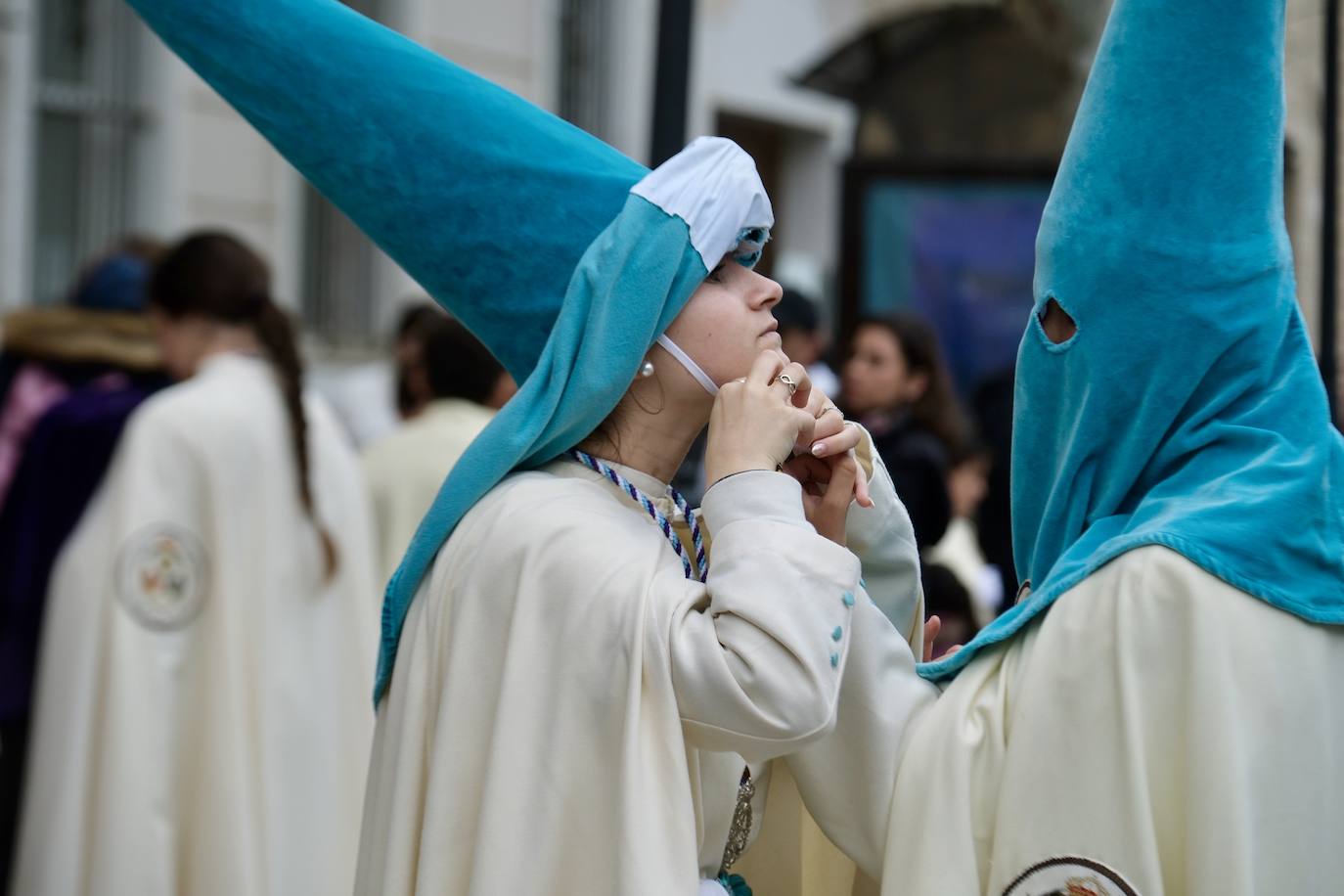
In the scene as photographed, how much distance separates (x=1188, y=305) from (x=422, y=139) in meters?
1.00

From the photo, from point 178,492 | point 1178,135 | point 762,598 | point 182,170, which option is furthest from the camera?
point 182,170

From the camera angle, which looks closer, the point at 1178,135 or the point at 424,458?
the point at 1178,135

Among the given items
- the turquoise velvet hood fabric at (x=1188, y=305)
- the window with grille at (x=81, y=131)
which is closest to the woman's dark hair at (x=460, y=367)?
the turquoise velvet hood fabric at (x=1188, y=305)

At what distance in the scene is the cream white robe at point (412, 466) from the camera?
550cm

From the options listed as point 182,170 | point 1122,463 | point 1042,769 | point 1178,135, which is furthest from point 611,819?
point 182,170

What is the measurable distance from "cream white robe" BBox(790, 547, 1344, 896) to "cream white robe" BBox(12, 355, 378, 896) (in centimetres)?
274

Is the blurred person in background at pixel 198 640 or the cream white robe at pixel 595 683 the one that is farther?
the blurred person in background at pixel 198 640

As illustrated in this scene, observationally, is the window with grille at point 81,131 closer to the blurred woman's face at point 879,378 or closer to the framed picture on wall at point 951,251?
the framed picture on wall at point 951,251

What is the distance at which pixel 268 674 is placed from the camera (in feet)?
15.8

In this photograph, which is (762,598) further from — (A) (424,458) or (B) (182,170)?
(B) (182,170)

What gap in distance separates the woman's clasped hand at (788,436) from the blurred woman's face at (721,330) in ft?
0.10

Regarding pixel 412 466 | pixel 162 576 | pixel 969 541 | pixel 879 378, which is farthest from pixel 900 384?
pixel 162 576

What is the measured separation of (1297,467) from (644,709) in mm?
823

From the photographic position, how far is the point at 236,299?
4816mm
